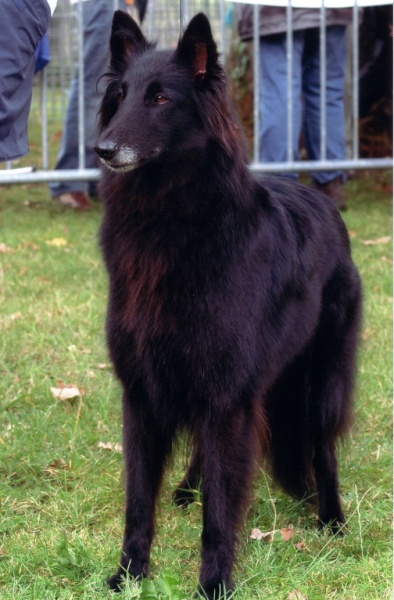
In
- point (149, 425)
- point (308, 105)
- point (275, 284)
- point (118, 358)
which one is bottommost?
point (149, 425)

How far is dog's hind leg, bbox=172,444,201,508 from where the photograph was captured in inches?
127

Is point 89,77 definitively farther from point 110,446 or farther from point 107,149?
point 107,149

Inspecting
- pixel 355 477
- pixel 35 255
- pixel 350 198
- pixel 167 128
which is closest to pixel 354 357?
pixel 355 477

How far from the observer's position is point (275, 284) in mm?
Answer: 2715

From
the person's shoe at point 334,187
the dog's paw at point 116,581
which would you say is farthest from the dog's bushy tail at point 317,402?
the person's shoe at point 334,187

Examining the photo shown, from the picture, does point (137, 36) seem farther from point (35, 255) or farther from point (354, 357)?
point (35, 255)

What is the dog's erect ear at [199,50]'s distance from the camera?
2.54 meters

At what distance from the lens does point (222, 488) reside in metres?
2.59

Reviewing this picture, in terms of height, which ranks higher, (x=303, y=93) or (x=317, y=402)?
(x=303, y=93)

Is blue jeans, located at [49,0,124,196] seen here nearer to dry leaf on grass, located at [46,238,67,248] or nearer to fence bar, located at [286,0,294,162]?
dry leaf on grass, located at [46,238,67,248]

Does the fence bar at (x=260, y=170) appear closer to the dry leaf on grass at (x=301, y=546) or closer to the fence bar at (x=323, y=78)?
Answer: the fence bar at (x=323, y=78)

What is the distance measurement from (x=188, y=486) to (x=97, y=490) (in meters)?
0.34

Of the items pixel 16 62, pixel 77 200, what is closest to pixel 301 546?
pixel 16 62

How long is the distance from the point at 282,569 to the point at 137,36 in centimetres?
168
